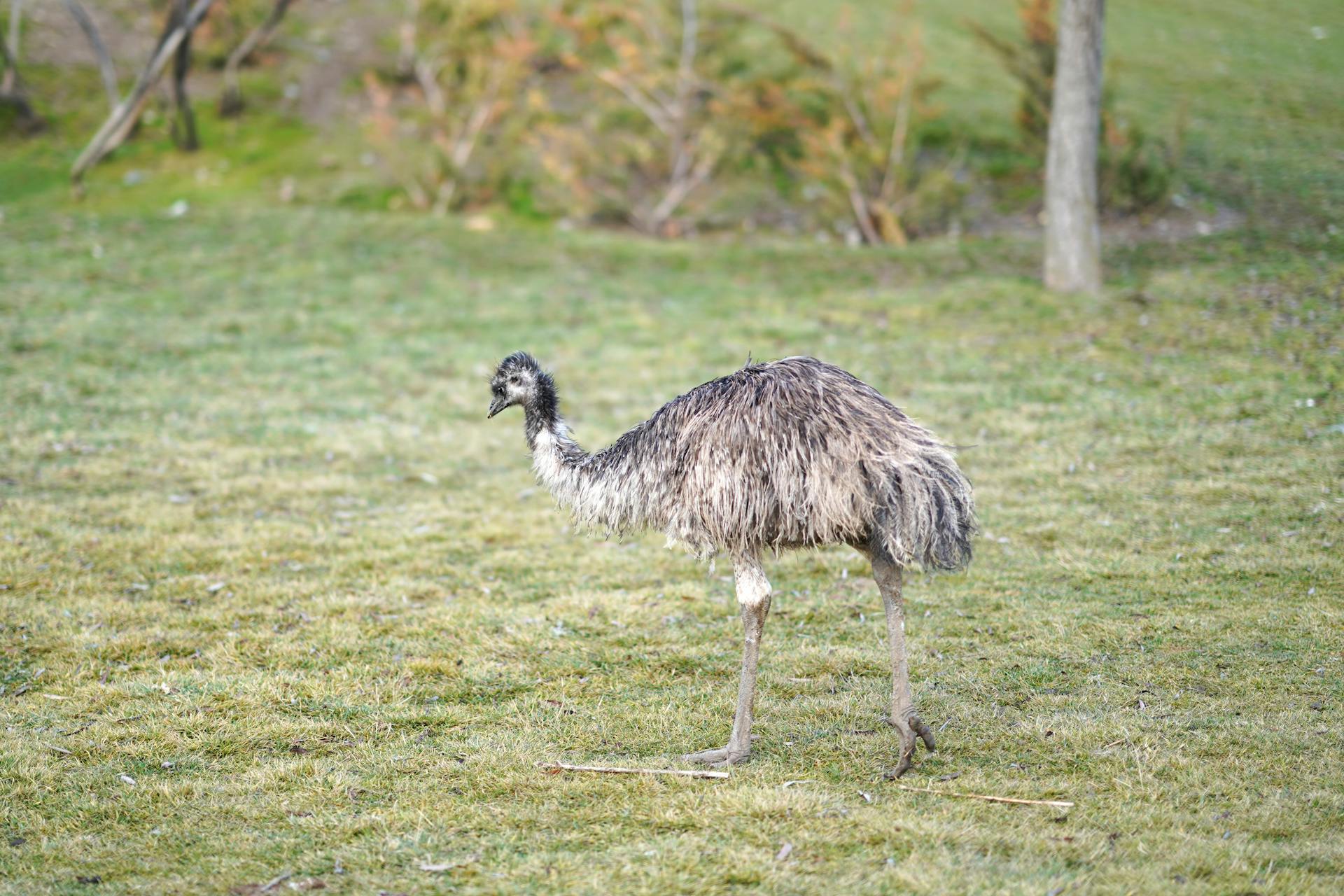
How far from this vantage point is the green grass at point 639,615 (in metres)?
5.69

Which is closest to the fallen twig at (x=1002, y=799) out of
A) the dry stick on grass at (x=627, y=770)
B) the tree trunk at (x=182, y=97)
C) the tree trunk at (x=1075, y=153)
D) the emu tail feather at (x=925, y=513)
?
the dry stick on grass at (x=627, y=770)

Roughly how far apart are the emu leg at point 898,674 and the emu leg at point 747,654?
2.11 feet

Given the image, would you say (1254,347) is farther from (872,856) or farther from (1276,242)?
(872,856)

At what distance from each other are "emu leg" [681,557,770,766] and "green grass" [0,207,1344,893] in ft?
0.48

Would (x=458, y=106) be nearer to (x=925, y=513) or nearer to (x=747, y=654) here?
(x=747, y=654)

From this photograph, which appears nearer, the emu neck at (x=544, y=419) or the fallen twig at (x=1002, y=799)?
the fallen twig at (x=1002, y=799)

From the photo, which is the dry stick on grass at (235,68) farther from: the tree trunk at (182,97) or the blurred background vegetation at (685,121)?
the tree trunk at (182,97)

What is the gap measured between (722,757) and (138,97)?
801 inches

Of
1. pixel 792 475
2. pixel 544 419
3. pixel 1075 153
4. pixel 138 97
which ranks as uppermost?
pixel 138 97

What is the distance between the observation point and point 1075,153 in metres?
16.5

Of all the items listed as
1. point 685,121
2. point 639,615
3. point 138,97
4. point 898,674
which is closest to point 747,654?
point 898,674

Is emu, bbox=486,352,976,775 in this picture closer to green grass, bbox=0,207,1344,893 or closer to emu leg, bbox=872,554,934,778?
emu leg, bbox=872,554,934,778

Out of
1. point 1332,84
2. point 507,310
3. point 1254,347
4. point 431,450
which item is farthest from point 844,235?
point 1332,84

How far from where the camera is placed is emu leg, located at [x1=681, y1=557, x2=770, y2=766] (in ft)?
21.1
